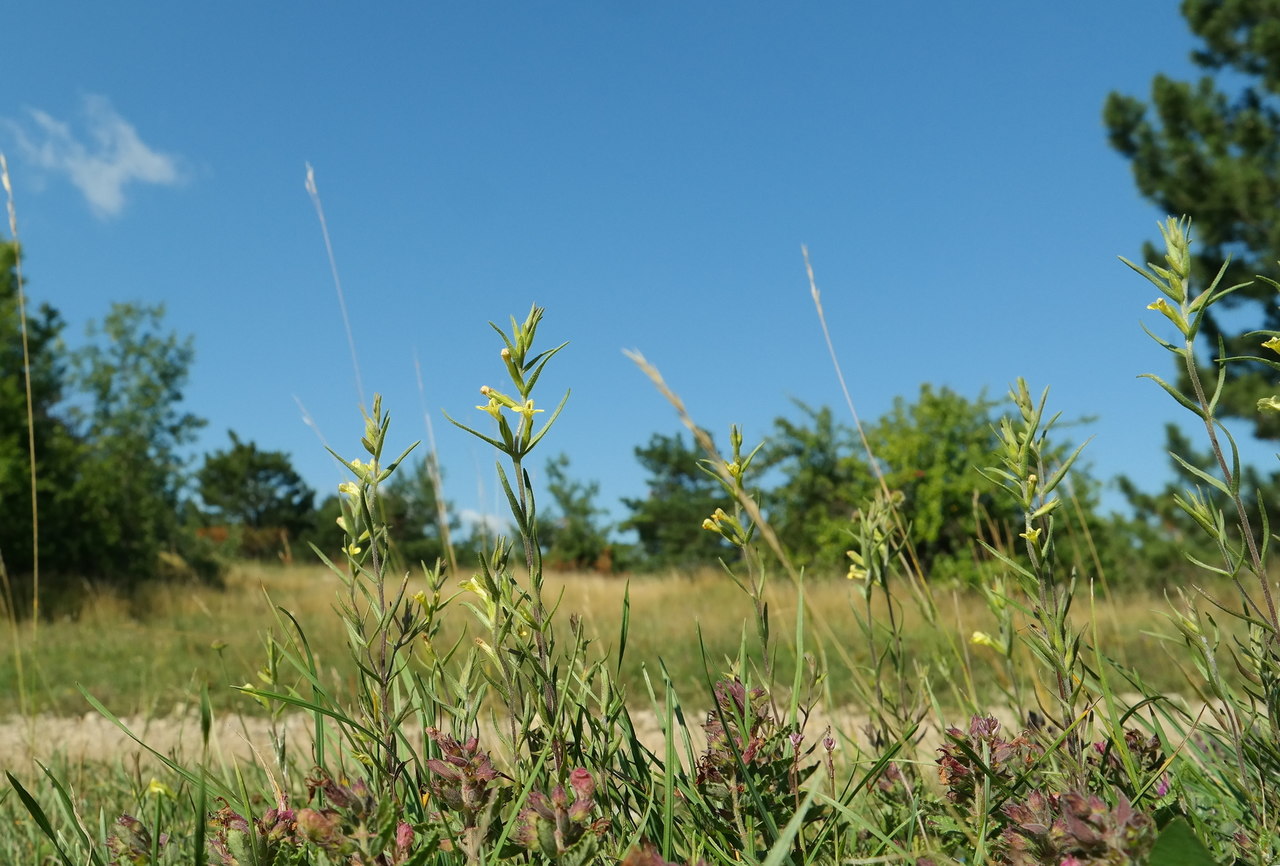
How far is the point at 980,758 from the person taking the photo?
98cm

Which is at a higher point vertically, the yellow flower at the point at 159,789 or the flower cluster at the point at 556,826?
the flower cluster at the point at 556,826

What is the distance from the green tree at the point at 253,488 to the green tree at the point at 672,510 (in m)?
16.6

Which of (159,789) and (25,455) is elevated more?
(25,455)

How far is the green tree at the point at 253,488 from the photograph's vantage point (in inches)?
1481

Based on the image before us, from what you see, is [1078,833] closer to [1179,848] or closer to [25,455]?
[1179,848]

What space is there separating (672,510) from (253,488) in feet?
69.5

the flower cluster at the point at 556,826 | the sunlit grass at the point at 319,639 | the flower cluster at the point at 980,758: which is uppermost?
the flower cluster at the point at 556,826

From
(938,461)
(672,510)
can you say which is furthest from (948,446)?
(672,510)

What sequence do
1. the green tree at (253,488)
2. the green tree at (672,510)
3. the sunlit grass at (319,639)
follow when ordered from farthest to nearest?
the green tree at (253,488)
the green tree at (672,510)
the sunlit grass at (319,639)

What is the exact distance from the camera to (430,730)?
0.95 m

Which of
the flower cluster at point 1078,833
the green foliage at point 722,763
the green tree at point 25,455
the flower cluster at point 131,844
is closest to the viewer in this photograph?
the flower cluster at point 1078,833

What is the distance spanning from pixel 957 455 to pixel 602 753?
14.7 meters

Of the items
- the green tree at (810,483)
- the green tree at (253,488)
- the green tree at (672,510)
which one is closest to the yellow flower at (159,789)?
the green tree at (810,483)

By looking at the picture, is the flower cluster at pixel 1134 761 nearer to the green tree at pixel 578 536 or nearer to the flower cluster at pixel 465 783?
the flower cluster at pixel 465 783
